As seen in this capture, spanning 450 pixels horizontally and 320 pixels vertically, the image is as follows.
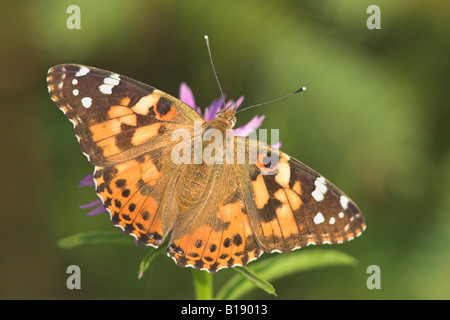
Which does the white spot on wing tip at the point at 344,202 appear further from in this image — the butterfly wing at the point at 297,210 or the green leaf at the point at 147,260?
the green leaf at the point at 147,260

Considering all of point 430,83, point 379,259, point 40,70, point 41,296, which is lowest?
point 41,296

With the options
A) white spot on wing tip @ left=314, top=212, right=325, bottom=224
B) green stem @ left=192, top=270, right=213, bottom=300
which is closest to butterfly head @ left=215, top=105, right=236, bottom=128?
white spot on wing tip @ left=314, top=212, right=325, bottom=224

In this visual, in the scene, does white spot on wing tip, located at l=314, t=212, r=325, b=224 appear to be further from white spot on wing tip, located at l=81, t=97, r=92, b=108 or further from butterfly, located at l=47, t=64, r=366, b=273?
white spot on wing tip, located at l=81, t=97, r=92, b=108

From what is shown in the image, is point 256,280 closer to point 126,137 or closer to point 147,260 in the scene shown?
point 147,260

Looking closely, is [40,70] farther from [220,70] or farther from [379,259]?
[379,259]

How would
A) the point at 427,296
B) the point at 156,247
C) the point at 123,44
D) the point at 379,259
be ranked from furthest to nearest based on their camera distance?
the point at 123,44 < the point at 379,259 < the point at 427,296 < the point at 156,247

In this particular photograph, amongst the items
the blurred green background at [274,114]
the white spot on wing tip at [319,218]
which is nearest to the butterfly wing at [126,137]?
the white spot on wing tip at [319,218]

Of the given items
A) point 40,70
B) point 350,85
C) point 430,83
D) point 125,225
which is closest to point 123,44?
point 40,70
